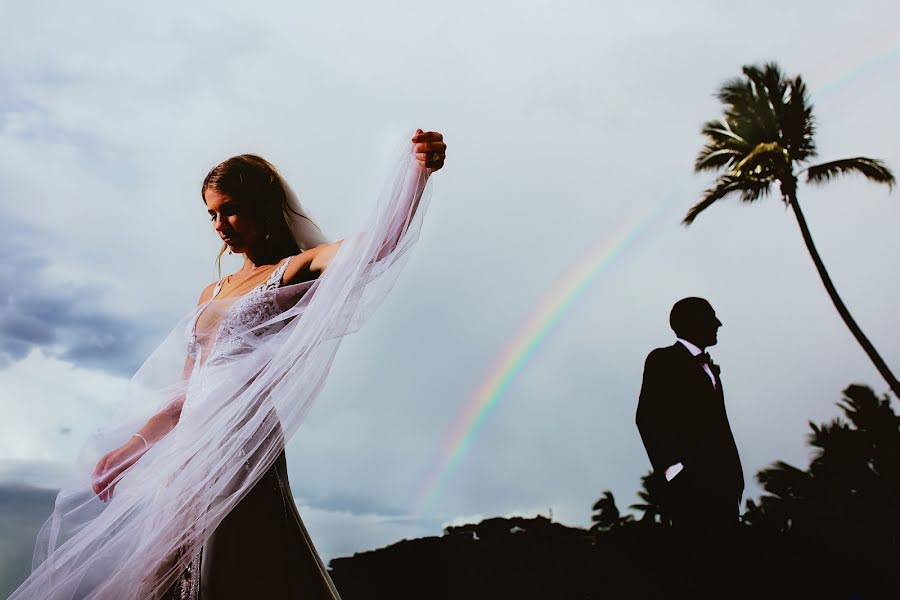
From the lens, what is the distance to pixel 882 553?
616 inches

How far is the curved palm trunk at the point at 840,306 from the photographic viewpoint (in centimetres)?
1494

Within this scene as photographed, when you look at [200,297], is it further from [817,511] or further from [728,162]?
[817,511]

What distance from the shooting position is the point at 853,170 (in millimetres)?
17078

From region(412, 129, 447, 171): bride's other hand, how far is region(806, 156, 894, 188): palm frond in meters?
17.5

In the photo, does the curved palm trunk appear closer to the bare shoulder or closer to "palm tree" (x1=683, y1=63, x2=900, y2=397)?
"palm tree" (x1=683, y1=63, x2=900, y2=397)

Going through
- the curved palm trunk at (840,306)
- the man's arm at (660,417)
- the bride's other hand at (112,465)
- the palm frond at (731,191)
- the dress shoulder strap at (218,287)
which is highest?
the palm frond at (731,191)

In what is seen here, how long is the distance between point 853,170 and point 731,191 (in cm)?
278

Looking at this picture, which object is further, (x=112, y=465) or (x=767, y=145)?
(x=767, y=145)

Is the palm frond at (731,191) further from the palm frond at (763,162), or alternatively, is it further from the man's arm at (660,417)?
the man's arm at (660,417)

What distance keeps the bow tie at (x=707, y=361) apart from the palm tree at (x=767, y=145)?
45.1 ft

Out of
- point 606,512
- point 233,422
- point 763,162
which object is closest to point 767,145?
point 763,162

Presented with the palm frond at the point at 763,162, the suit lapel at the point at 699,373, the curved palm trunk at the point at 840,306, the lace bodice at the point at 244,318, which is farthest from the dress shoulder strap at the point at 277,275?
the palm frond at the point at 763,162

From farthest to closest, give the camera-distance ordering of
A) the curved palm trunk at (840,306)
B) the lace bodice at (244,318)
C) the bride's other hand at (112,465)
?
the curved palm trunk at (840,306) → the lace bodice at (244,318) → the bride's other hand at (112,465)

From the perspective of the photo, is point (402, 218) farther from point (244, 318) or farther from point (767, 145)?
point (767, 145)
